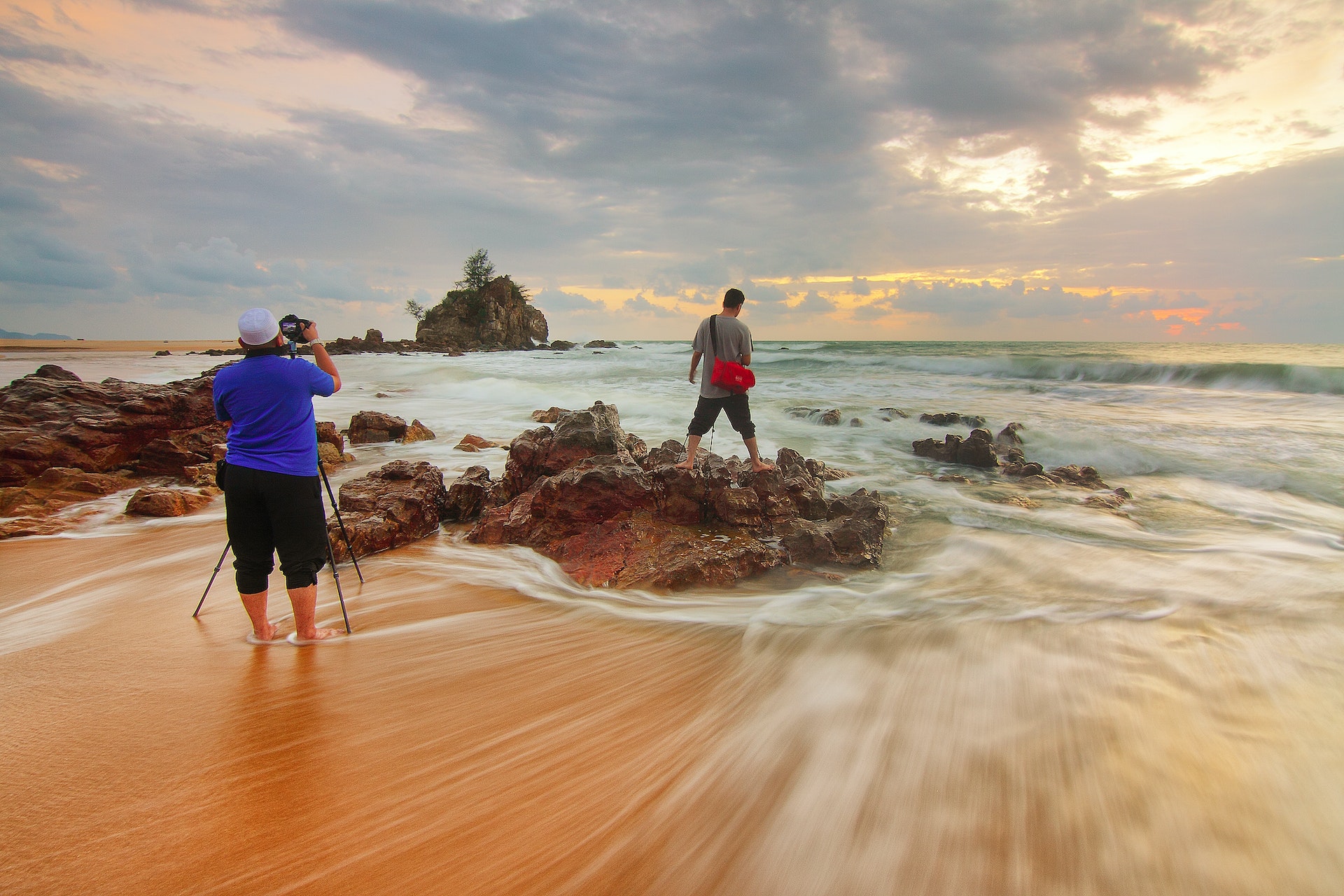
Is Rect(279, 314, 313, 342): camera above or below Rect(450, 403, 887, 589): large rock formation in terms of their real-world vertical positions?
above

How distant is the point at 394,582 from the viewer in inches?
161

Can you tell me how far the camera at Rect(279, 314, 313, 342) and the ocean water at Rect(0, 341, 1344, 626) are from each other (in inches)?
81.5

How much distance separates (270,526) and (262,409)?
64 cm

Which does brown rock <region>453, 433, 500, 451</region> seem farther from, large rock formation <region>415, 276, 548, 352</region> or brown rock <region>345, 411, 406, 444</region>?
large rock formation <region>415, 276, 548, 352</region>

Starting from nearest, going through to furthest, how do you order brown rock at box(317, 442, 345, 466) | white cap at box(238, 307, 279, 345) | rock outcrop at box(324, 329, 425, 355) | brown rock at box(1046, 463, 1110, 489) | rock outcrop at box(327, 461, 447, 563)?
white cap at box(238, 307, 279, 345), rock outcrop at box(327, 461, 447, 563), brown rock at box(1046, 463, 1110, 489), brown rock at box(317, 442, 345, 466), rock outcrop at box(324, 329, 425, 355)

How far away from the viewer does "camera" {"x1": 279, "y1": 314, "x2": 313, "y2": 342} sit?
3248mm

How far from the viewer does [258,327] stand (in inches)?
116

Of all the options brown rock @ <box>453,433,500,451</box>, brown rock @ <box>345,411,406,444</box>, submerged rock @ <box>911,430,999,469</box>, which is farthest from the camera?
brown rock @ <box>345,411,406,444</box>

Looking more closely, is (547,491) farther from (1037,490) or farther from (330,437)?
(1037,490)

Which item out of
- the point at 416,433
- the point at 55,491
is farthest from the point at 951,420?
the point at 55,491

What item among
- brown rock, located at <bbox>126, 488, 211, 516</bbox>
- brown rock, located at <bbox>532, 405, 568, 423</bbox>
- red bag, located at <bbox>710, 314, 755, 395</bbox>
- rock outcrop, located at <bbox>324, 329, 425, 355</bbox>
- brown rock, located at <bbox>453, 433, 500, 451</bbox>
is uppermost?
rock outcrop, located at <bbox>324, 329, 425, 355</bbox>

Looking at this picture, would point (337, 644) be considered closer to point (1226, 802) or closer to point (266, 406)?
point (266, 406)

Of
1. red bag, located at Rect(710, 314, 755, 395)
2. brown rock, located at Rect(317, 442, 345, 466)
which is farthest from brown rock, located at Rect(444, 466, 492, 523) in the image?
brown rock, located at Rect(317, 442, 345, 466)

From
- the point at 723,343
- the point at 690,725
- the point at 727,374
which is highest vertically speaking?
the point at 723,343
